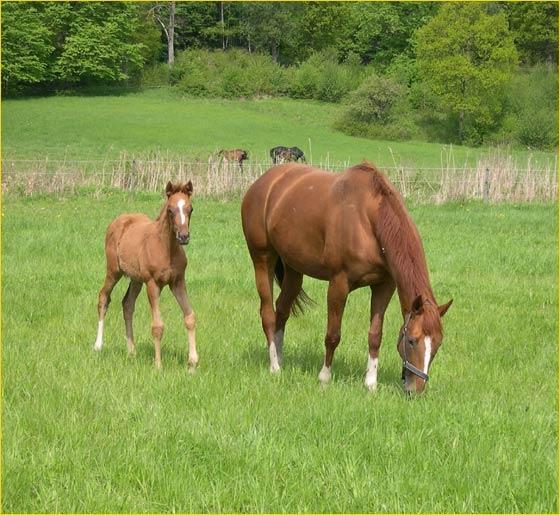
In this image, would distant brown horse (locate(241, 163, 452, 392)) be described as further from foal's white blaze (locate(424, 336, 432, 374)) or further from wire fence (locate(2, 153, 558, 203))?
wire fence (locate(2, 153, 558, 203))

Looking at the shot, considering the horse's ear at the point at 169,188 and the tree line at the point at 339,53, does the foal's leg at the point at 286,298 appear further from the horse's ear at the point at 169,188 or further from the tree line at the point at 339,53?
the tree line at the point at 339,53

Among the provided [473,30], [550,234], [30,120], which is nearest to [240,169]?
[550,234]

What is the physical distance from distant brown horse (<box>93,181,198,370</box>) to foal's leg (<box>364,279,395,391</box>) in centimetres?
165

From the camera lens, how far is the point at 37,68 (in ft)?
177

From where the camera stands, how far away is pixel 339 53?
2707 inches

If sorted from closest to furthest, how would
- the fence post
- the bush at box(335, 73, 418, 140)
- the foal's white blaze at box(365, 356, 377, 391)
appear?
the foal's white blaze at box(365, 356, 377, 391) < the fence post < the bush at box(335, 73, 418, 140)

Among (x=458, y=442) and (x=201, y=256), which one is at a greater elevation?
(x=458, y=442)

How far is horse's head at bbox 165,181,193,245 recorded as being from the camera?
666 cm

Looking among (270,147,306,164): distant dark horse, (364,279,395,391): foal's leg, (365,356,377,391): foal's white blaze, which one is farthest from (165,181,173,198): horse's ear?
(270,147,306,164): distant dark horse

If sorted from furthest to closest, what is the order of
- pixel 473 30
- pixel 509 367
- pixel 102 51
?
pixel 102 51 < pixel 473 30 < pixel 509 367

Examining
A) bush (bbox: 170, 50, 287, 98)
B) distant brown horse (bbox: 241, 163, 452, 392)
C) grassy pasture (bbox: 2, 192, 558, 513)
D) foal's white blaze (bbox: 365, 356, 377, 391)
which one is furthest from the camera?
→ bush (bbox: 170, 50, 287, 98)

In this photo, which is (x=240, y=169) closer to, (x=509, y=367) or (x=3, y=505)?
(x=509, y=367)

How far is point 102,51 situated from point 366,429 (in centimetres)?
5614

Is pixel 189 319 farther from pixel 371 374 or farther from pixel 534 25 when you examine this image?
pixel 534 25
